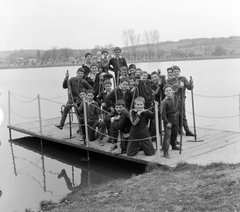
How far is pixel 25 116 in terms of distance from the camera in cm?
1730

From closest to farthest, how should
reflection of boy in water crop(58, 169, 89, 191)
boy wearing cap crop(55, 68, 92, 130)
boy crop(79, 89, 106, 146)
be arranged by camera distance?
1. reflection of boy in water crop(58, 169, 89, 191)
2. boy crop(79, 89, 106, 146)
3. boy wearing cap crop(55, 68, 92, 130)

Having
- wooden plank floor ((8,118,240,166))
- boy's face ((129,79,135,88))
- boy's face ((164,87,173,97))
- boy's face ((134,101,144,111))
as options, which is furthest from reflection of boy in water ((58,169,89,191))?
boy's face ((164,87,173,97))

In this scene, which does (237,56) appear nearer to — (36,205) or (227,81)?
(227,81)

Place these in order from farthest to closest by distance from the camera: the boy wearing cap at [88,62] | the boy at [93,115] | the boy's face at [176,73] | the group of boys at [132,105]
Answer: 1. the boy wearing cap at [88,62]
2. the boy at [93,115]
3. the boy's face at [176,73]
4. the group of boys at [132,105]

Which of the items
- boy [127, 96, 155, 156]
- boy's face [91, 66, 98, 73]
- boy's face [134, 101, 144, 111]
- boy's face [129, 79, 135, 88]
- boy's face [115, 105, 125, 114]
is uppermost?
boy's face [91, 66, 98, 73]

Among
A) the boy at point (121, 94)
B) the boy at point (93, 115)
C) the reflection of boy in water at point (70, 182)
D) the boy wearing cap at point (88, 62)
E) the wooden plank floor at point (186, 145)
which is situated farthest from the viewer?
the boy wearing cap at point (88, 62)

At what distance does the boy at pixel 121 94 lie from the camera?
697 cm

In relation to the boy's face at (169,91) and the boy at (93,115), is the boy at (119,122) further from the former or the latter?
the boy's face at (169,91)

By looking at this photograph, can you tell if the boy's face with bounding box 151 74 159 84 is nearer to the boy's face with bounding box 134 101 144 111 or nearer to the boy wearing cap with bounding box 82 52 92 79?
the boy's face with bounding box 134 101 144 111

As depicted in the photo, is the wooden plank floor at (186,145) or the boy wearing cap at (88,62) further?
the boy wearing cap at (88,62)

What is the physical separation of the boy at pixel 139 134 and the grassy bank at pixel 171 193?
86 cm

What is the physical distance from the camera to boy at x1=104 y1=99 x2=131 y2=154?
6541mm

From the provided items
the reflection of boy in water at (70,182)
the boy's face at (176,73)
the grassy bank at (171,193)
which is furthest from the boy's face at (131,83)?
the reflection of boy in water at (70,182)

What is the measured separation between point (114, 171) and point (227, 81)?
890 inches
